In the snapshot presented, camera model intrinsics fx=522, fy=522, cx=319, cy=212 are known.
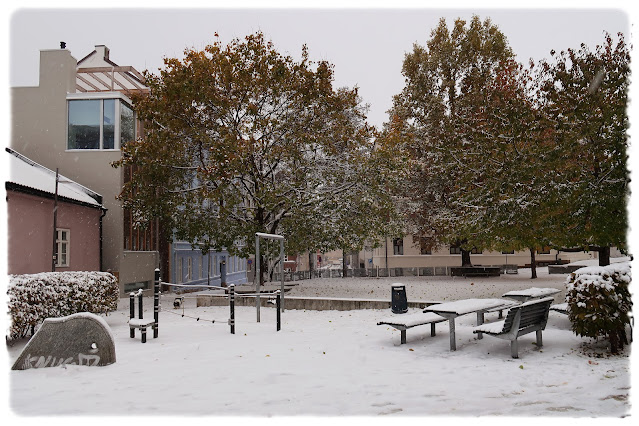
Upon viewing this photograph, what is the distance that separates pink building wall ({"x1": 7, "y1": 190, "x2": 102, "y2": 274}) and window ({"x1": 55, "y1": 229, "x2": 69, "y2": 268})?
0.54ft

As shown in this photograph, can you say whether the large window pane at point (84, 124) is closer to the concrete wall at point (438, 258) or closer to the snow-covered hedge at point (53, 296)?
the snow-covered hedge at point (53, 296)

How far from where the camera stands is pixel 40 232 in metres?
18.4

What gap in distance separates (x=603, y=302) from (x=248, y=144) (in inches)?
612

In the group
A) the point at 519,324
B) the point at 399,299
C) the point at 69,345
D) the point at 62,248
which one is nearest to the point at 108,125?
the point at 62,248

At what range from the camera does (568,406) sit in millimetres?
5730

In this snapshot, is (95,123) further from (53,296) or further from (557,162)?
(557,162)

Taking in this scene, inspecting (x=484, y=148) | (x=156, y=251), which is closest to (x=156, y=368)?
(x=484, y=148)

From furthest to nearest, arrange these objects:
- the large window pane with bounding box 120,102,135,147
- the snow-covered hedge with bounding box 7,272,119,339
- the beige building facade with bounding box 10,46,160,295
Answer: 1. the large window pane with bounding box 120,102,135,147
2. the beige building facade with bounding box 10,46,160,295
3. the snow-covered hedge with bounding box 7,272,119,339

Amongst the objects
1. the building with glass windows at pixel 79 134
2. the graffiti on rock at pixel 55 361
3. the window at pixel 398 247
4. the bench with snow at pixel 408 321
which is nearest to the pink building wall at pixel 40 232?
the building with glass windows at pixel 79 134

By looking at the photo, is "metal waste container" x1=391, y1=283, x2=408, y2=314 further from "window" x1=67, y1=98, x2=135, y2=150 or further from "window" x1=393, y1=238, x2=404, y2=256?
"window" x1=393, y1=238, x2=404, y2=256

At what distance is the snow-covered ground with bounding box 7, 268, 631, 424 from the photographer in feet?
19.2

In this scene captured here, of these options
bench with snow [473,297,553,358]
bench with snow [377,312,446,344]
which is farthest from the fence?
bench with snow [473,297,553,358]

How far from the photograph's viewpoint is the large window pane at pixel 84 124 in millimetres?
23891

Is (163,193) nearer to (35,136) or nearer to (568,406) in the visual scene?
(35,136)
